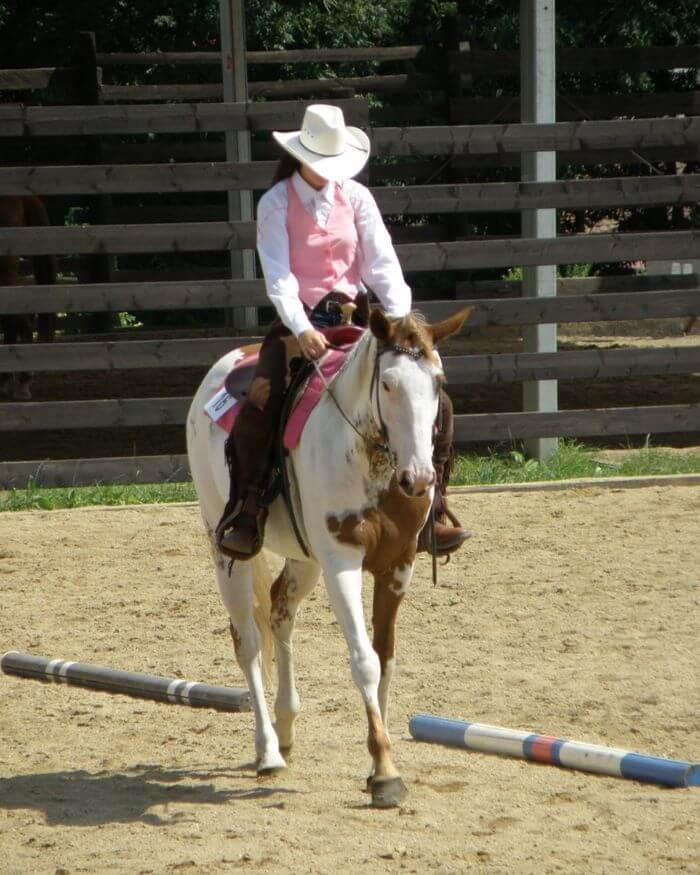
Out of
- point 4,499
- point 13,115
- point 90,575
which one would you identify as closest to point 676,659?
point 90,575

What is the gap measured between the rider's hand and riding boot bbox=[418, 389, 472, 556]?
1.45ft

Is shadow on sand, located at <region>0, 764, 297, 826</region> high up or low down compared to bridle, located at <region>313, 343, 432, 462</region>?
down

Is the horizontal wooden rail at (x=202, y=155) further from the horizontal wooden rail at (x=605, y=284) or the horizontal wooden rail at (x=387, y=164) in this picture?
the horizontal wooden rail at (x=605, y=284)

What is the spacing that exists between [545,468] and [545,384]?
758 millimetres

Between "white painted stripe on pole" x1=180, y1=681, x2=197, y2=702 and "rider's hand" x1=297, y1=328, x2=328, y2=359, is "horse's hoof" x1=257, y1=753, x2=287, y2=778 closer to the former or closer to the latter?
"white painted stripe on pole" x1=180, y1=681, x2=197, y2=702

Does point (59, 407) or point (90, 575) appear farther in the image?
point (59, 407)

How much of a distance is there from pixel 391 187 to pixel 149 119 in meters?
1.74

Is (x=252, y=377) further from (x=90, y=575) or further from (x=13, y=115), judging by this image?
(x=13, y=115)

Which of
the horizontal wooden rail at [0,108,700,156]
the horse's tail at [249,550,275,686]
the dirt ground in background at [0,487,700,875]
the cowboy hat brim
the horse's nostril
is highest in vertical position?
the horizontal wooden rail at [0,108,700,156]

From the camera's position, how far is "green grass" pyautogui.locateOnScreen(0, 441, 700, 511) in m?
9.24

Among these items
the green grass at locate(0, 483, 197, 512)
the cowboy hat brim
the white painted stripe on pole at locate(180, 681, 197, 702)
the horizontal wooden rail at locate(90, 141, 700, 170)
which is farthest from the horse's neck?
the horizontal wooden rail at locate(90, 141, 700, 170)

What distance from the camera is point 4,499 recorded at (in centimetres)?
928

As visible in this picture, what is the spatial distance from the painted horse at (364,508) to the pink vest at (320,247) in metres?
0.45

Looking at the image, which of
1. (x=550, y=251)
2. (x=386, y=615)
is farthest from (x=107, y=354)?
(x=386, y=615)
